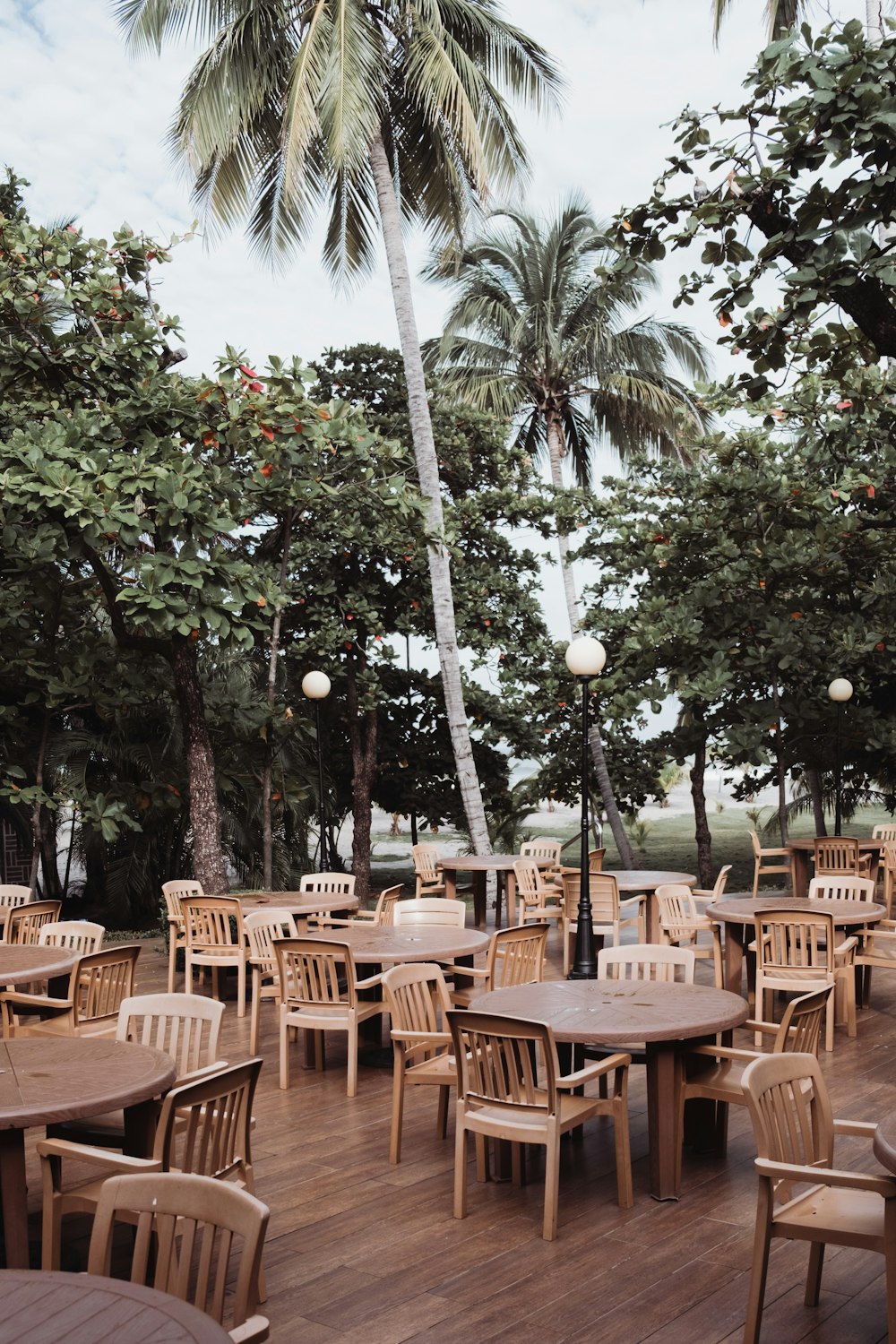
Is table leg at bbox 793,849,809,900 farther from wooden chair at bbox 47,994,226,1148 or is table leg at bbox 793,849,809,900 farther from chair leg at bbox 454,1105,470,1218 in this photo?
wooden chair at bbox 47,994,226,1148

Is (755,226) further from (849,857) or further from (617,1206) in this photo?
(849,857)

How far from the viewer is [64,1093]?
11.7ft

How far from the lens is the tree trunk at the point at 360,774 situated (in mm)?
15180

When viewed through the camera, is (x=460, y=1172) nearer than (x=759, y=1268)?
No

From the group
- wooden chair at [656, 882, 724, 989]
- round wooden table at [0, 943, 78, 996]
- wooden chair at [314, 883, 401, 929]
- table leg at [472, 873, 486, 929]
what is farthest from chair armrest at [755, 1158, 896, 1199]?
table leg at [472, 873, 486, 929]

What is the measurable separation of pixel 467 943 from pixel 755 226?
3979 mm

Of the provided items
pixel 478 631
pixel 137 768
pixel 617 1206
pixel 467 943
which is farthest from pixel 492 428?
pixel 617 1206

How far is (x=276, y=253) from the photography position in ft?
42.3

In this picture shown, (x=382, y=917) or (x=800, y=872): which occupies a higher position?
(x=800, y=872)

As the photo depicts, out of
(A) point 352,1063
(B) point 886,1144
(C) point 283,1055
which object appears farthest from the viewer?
(C) point 283,1055

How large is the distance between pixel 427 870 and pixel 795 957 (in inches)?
221

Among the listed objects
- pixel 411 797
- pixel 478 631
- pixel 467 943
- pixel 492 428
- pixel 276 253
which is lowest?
pixel 467 943

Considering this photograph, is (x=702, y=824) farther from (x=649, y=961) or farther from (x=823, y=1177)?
(x=823, y=1177)

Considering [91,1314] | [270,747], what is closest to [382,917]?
[270,747]
